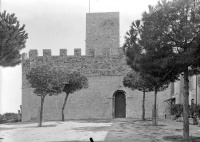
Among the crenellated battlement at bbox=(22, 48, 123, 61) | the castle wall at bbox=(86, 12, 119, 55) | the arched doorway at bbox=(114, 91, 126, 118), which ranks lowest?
the arched doorway at bbox=(114, 91, 126, 118)

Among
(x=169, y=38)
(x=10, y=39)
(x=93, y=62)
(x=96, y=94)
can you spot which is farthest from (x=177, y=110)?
(x=10, y=39)

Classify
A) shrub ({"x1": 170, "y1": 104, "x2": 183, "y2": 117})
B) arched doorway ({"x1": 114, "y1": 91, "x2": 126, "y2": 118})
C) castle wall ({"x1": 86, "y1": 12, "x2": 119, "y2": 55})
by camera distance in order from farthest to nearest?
castle wall ({"x1": 86, "y1": 12, "x2": 119, "y2": 55}), arched doorway ({"x1": 114, "y1": 91, "x2": 126, "y2": 118}), shrub ({"x1": 170, "y1": 104, "x2": 183, "y2": 117})

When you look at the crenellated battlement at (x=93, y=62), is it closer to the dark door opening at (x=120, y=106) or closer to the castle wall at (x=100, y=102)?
the castle wall at (x=100, y=102)

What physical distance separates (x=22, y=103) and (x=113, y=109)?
8911 millimetres

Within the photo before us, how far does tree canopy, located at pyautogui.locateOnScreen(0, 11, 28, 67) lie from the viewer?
12.9 meters

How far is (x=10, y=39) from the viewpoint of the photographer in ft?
43.4

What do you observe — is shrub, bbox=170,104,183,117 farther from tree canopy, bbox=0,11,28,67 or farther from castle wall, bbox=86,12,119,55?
tree canopy, bbox=0,11,28,67

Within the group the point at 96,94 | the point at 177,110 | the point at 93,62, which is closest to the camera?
the point at 177,110

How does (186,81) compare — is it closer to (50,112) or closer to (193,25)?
(193,25)

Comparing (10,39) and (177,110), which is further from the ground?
(10,39)

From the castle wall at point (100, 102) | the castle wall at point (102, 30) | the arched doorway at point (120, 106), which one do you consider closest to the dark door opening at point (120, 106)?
the arched doorway at point (120, 106)

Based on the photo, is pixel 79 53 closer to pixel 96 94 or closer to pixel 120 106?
pixel 96 94

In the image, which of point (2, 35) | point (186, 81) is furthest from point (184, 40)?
point (2, 35)

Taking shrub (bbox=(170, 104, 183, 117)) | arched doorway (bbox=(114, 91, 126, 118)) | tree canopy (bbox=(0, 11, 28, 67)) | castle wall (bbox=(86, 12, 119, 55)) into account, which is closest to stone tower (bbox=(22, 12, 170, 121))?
arched doorway (bbox=(114, 91, 126, 118))
